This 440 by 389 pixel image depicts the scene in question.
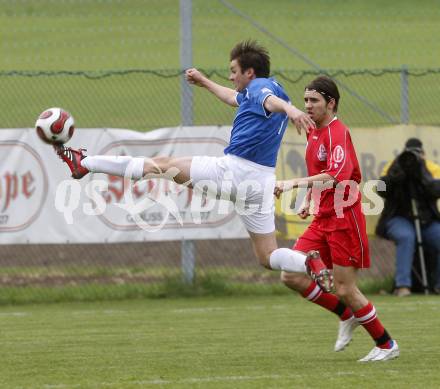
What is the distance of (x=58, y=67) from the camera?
2550 centimetres

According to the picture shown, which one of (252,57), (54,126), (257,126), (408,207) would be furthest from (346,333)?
(408,207)

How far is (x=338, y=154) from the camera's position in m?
8.16

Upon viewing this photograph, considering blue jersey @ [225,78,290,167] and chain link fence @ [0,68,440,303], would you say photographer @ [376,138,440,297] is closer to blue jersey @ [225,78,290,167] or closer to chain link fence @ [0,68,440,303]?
chain link fence @ [0,68,440,303]

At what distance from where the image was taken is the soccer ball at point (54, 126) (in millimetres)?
8797

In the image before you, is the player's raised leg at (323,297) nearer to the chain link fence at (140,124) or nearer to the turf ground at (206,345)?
the turf ground at (206,345)

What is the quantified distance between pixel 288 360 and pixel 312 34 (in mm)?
22610

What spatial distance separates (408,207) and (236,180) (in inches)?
205

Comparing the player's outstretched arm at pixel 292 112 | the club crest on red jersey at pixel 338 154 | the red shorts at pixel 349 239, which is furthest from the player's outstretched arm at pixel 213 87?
the red shorts at pixel 349 239

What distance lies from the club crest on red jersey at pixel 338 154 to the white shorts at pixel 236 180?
75 cm

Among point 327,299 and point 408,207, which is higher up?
point 408,207

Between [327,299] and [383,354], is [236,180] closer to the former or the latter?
[327,299]

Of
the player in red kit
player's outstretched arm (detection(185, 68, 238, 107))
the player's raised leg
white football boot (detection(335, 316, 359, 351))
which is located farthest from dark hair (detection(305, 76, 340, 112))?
white football boot (detection(335, 316, 359, 351))

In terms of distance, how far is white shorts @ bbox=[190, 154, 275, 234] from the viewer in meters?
8.71

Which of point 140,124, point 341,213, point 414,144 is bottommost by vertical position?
point 341,213
